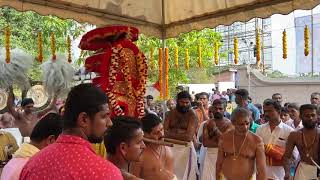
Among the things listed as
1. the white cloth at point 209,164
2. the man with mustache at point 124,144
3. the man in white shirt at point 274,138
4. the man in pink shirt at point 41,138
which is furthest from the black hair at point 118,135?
the white cloth at point 209,164

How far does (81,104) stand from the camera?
1855 millimetres

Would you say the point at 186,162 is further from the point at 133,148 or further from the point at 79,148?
the point at 79,148

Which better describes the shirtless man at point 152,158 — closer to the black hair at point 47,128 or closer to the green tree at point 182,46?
the black hair at point 47,128

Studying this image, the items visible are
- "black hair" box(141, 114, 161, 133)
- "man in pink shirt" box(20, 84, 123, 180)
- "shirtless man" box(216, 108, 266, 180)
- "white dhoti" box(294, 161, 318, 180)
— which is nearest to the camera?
"man in pink shirt" box(20, 84, 123, 180)

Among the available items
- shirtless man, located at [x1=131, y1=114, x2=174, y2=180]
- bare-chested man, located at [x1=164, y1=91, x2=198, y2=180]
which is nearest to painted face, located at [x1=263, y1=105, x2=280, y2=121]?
bare-chested man, located at [x1=164, y1=91, x2=198, y2=180]

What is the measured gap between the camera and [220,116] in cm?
658

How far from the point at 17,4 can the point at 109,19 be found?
1.35 meters

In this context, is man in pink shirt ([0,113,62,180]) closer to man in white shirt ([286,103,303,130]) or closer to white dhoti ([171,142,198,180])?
white dhoti ([171,142,198,180])

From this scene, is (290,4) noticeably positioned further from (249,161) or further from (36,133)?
(36,133)

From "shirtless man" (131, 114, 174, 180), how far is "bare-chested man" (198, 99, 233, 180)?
117 inches

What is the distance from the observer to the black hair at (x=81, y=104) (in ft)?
6.09

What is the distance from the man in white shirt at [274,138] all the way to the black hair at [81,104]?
402 centimetres

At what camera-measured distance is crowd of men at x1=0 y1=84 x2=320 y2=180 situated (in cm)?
181

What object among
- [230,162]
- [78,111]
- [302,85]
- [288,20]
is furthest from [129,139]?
[288,20]
